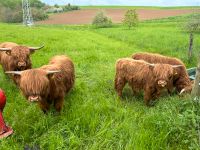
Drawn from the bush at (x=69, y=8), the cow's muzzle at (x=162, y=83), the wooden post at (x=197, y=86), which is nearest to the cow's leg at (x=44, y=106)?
the cow's muzzle at (x=162, y=83)

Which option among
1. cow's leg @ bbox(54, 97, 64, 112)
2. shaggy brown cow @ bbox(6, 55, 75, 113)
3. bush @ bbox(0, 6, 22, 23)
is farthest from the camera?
bush @ bbox(0, 6, 22, 23)

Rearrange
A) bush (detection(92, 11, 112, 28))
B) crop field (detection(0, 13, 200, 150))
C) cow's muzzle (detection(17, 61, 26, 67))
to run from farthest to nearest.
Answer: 1. bush (detection(92, 11, 112, 28))
2. cow's muzzle (detection(17, 61, 26, 67))
3. crop field (detection(0, 13, 200, 150))

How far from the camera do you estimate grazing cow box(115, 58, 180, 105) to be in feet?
23.0

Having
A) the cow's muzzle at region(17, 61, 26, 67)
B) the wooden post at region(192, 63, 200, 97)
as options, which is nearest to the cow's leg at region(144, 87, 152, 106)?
the wooden post at region(192, 63, 200, 97)

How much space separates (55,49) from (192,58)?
546 cm

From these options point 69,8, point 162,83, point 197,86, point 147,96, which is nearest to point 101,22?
point 69,8

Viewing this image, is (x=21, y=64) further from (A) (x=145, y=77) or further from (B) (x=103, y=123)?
(A) (x=145, y=77)

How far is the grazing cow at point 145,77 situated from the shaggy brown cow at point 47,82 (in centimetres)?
115

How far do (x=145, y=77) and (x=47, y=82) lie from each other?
2580 millimetres

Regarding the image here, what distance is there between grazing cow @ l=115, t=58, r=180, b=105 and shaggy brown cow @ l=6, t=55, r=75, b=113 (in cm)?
115

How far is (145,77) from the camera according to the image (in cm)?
759

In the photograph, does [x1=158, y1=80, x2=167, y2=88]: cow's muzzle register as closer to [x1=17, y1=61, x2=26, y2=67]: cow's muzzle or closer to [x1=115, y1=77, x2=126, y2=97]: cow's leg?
[x1=115, y1=77, x2=126, y2=97]: cow's leg

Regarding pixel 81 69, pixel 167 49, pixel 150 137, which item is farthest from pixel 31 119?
pixel 167 49

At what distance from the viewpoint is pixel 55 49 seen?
47.3ft
